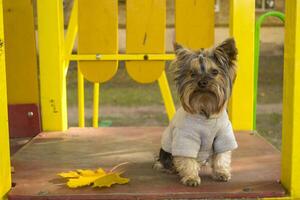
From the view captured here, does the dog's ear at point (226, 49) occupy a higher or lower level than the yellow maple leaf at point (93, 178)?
higher

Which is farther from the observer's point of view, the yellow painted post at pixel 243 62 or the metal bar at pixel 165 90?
the metal bar at pixel 165 90

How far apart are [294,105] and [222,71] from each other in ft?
1.41

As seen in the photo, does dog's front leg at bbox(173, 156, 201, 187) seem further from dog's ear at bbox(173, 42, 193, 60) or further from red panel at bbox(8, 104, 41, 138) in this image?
red panel at bbox(8, 104, 41, 138)

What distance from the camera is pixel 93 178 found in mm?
2889

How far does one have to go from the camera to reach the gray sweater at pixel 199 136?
289cm

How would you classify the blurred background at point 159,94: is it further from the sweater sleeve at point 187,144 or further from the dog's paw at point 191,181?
the dog's paw at point 191,181

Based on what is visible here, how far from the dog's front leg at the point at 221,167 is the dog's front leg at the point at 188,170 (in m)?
0.10

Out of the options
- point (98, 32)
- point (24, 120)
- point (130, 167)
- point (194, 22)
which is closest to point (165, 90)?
point (194, 22)

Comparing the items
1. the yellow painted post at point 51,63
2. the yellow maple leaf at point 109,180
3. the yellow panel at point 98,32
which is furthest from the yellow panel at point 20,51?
the yellow maple leaf at point 109,180

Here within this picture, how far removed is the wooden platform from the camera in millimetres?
2666

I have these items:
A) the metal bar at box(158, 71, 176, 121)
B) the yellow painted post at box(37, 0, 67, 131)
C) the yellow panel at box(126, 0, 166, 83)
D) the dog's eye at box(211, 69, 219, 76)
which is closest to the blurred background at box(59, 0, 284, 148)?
the metal bar at box(158, 71, 176, 121)

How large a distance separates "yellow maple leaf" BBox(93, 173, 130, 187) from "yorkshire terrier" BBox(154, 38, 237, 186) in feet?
1.01

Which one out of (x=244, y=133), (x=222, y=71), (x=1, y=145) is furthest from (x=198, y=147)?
(x=244, y=133)

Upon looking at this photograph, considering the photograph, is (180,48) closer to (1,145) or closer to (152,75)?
(1,145)
